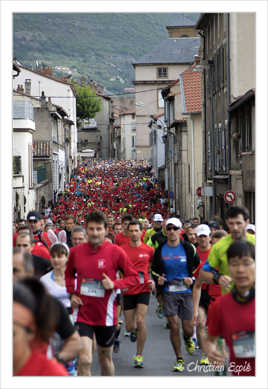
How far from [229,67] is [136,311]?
19518mm

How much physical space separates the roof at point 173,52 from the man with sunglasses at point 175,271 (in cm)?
8070

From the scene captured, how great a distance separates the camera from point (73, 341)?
576 cm

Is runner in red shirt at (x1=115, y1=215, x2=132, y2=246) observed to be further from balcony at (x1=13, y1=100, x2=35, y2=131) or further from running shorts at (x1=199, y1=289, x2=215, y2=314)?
balcony at (x1=13, y1=100, x2=35, y2=131)

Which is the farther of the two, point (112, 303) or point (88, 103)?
point (88, 103)

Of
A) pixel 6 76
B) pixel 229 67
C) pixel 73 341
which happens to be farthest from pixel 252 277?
pixel 229 67

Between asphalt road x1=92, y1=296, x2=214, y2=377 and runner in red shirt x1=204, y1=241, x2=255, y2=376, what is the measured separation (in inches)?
118

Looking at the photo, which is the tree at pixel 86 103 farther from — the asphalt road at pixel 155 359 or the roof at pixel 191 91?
the asphalt road at pixel 155 359

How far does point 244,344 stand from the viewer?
6.14 meters

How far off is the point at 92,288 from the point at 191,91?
34896 millimetres

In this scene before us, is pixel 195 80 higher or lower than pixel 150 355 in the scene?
higher

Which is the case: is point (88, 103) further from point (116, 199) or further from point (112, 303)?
point (112, 303)

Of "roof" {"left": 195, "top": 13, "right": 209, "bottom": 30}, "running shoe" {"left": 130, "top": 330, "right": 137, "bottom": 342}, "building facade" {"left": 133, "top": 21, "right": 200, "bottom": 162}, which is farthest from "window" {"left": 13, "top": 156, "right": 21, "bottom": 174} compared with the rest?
"building facade" {"left": 133, "top": 21, "right": 200, "bottom": 162}

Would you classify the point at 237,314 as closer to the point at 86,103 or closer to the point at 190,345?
the point at 190,345

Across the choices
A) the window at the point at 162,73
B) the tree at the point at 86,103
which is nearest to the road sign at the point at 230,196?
the window at the point at 162,73
